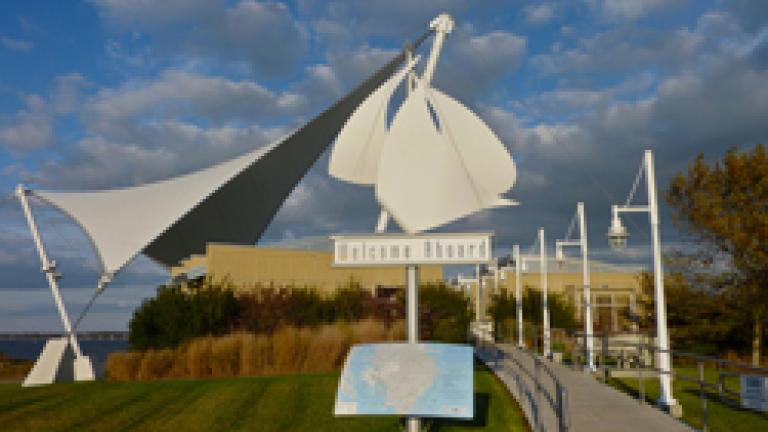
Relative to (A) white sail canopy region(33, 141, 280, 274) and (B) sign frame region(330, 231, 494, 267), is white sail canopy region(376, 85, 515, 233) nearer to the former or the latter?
(B) sign frame region(330, 231, 494, 267)

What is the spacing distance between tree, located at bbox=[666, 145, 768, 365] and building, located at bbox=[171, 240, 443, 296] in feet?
28.7

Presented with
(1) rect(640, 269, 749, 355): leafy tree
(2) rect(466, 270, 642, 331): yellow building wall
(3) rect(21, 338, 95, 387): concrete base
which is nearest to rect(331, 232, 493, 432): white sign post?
(3) rect(21, 338, 95, 387): concrete base

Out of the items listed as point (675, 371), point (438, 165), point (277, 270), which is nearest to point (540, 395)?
point (438, 165)

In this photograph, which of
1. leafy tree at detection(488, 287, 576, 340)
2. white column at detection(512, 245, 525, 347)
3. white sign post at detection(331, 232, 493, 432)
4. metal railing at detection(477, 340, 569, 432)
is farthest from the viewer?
leafy tree at detection(488, 287, 576, 340)

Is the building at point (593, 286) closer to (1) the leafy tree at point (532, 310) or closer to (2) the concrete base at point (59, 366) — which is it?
(1) the leafy tree at point (532, 310)

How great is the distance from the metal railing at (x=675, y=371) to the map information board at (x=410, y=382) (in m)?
2.89

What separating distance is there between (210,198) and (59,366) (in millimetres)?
5543

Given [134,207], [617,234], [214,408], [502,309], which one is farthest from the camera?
[502,309]

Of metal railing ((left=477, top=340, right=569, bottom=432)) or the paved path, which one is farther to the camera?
the paved path

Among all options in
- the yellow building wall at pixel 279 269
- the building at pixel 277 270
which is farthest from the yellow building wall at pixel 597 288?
the yellow building wall at pixel 279 269

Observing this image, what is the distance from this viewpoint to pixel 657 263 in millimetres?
10141

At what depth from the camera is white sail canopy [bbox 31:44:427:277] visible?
15836 mm

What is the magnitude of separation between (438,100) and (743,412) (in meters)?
6.01

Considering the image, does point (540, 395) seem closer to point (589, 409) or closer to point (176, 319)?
point (589, 409)
